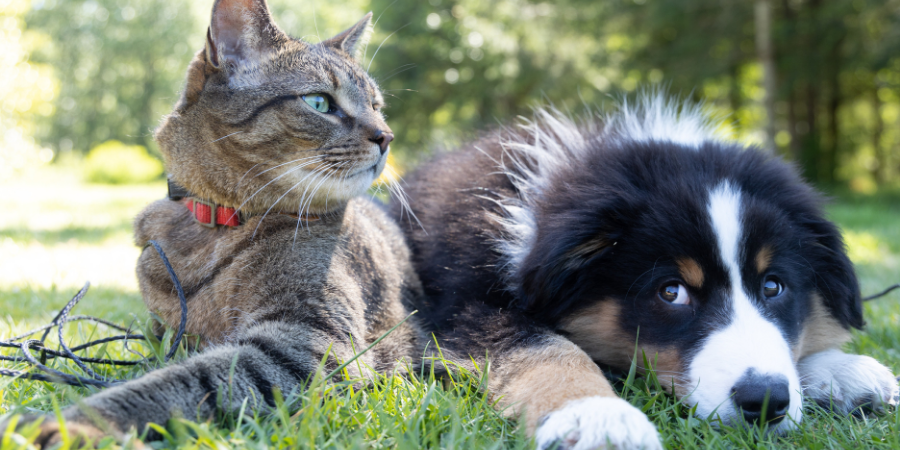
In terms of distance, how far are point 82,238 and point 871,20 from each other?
16.6 m

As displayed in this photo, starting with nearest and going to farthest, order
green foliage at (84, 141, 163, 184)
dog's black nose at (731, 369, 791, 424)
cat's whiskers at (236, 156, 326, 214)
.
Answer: dog's black nose at (731, 369, 791, 424), cat's whiskers at (236, 156, 326, 214), green foliage at (84, 141, 163, 184)

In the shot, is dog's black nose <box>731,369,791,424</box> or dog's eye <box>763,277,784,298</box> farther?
dog's eye <box>763,277,784,298</box>

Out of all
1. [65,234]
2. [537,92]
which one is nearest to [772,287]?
[65,234]

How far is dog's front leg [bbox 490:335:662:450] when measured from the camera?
1.79 m

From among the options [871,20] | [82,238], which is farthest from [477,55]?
[82,238]

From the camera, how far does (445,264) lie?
3084 mm

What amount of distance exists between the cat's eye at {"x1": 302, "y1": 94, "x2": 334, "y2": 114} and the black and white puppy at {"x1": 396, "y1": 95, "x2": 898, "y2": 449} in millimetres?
926

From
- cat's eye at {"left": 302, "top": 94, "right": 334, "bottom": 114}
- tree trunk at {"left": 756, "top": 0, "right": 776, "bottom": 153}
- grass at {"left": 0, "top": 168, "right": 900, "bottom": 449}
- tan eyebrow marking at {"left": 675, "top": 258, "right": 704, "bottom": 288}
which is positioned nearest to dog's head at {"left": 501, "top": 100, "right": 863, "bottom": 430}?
tan eyebrow marking at {"left": 675, "top": 258, "right": 704, "bottom": 288}

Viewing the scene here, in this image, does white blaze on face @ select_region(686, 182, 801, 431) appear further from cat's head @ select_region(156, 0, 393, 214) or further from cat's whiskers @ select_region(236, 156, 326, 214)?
cat's whiskers @ select_region(236, 156, 326, 214)

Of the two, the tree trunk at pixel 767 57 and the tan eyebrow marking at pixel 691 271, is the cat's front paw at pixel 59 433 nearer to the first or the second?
the tan eyebrow marking at pixel 691 271

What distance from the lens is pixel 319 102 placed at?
2627 mm

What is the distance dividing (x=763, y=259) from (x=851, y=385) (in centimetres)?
66

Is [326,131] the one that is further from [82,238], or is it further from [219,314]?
[82,238]

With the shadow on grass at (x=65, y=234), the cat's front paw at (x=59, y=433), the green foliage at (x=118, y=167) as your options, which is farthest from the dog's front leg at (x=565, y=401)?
the green foliage at (x=118, y=167)
